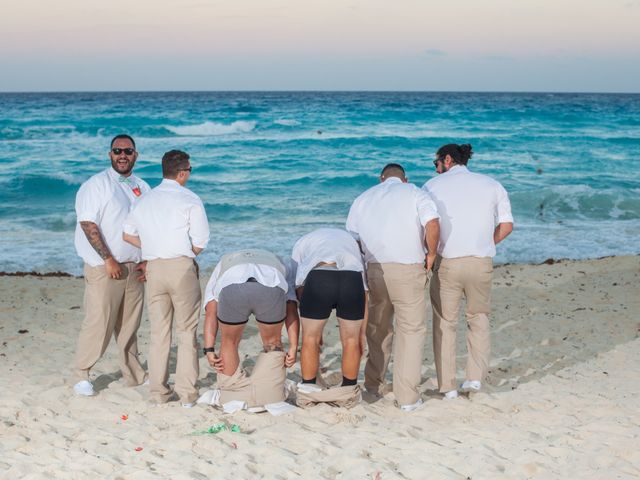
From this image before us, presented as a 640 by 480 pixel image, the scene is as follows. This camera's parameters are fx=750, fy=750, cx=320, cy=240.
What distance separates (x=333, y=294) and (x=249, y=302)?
589 millimetres

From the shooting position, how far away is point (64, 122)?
1628 inches

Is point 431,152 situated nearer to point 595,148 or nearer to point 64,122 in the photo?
point 595,148

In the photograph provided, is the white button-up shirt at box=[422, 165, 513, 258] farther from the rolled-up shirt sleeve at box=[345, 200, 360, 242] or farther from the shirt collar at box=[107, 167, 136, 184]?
the shirt collar at box=[107, 167, 136, 184]

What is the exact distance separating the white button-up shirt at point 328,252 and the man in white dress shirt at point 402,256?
22 cm

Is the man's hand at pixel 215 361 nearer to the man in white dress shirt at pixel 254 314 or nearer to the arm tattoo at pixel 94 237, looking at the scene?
the man in white dress shirt at pixel 254 314

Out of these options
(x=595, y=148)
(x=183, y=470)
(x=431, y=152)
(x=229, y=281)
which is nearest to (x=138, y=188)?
(x=229, y=281)

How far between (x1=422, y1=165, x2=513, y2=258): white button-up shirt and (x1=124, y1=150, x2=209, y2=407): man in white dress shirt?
5.87 ft

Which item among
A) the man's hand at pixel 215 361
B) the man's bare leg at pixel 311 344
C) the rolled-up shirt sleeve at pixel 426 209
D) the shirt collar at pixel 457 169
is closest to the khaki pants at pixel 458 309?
the rolled-up shirt sleeve at pixel 426 209

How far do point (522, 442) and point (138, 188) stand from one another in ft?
11.0

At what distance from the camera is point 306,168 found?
2522cm

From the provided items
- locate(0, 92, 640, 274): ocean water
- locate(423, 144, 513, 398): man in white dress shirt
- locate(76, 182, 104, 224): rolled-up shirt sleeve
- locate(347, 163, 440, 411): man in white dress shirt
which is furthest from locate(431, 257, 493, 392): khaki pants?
locate(0, 92, 640, 274): ocean water

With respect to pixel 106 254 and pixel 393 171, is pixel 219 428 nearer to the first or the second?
pixel 106 254

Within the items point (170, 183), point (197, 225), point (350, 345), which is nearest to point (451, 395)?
point (350, 345)

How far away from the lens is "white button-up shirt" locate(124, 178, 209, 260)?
5277 millimetres
